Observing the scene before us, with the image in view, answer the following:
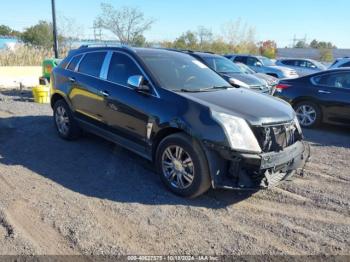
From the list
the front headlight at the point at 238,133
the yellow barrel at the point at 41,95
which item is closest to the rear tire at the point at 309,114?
the front headlight at the point at 238,133

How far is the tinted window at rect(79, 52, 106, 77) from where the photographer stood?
5.66 m

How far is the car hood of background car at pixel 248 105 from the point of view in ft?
13.5

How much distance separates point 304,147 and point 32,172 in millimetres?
3818

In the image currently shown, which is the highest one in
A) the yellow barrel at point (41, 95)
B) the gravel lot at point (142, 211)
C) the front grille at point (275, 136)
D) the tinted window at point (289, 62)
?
the tinted window at point (289, 62)

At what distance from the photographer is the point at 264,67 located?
60.9 feet

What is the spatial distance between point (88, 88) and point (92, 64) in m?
0.43

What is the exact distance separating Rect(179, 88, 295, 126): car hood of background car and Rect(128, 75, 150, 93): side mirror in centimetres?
55

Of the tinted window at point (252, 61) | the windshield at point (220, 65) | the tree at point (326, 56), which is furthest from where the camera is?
the tree at point (326, 56)

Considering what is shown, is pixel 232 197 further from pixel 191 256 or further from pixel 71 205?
pixel 71 205

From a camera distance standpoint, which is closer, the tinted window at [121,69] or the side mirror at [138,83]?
the side mirror at [138,83]

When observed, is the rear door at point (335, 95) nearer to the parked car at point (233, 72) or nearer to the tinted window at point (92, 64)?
the parked car at point (233, 72)

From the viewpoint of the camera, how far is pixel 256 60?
1902cm

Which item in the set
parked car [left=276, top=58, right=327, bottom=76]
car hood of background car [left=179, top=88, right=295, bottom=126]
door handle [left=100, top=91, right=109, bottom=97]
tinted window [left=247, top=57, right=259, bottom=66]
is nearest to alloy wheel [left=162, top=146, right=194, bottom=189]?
car hood of background car [left=179, top=88, right=295, bottom=126]

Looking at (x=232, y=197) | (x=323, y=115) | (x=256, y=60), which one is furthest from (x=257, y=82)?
(x=256, y=60)
